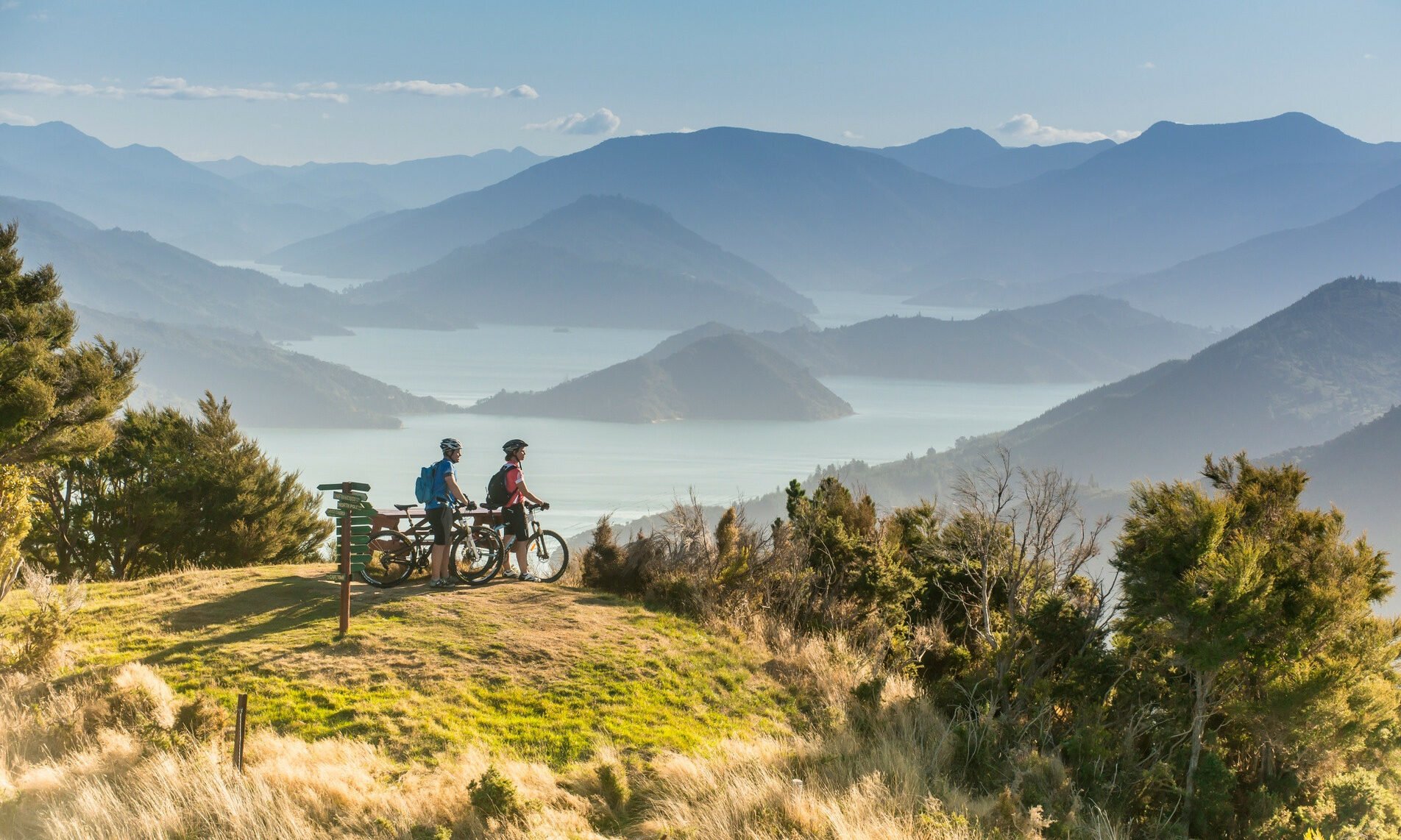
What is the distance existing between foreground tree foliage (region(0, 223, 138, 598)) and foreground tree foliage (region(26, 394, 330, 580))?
106 centimetres

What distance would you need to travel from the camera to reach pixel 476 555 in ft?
40.4

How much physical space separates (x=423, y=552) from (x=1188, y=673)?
8.71 m

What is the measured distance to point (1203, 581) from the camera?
9844 millimetres

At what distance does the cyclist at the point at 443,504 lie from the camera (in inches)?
446

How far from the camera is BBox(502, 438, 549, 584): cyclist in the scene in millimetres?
11898

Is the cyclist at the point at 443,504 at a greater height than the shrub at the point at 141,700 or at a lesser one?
greater

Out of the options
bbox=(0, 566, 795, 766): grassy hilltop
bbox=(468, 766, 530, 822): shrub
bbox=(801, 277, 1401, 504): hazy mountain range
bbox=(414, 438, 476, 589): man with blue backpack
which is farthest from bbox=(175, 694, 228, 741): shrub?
bbox=(801, 277, 1401, 504): hazy mountain range

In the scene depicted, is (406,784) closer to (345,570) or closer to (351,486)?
(345,570)

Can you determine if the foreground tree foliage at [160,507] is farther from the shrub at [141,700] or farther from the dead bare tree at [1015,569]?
the dead bare tree at [1015,569]

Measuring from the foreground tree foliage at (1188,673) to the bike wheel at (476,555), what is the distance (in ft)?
7.16

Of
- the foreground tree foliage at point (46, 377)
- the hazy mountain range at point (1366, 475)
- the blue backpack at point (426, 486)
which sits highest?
the foreground tree foliage at point (46, 377)

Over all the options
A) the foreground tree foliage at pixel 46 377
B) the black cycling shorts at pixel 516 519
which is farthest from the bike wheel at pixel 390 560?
the foreground tree foliage at pixel 46 377

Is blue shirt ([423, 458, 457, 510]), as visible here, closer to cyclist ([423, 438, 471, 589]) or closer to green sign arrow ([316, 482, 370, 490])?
cyclist ([423, 438, 471, 589])

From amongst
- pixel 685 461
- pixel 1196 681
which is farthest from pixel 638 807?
pixel 685 461
